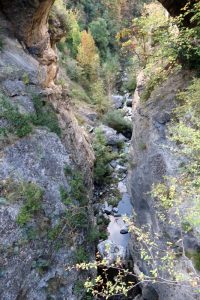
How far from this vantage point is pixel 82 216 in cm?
1114

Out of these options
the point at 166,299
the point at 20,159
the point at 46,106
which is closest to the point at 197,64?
the point at 46,106

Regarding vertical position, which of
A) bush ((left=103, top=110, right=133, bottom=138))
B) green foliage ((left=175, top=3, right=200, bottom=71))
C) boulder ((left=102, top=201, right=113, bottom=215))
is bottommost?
boulder ((left=102, top=201, right=113, bottom=215))

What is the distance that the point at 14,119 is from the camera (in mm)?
11109

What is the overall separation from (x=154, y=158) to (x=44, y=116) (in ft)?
15.3

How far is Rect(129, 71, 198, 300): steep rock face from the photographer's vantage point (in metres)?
9.74

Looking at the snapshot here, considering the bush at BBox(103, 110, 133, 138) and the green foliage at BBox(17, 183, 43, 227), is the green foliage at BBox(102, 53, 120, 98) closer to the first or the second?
the bush at BBox(103, 110, 133, 138)

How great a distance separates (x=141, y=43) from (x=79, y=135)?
5519 millimetres

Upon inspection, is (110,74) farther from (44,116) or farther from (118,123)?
(44,116)

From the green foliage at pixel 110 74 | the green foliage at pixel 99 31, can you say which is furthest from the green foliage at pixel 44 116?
the green foliage at pixel 99 31

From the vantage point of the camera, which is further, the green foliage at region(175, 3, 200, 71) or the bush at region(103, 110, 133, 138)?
the bush at region(103, 110, 133, 138)

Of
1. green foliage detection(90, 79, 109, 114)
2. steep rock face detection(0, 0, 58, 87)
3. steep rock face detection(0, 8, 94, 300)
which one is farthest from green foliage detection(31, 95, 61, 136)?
green foliage detection(90, 79, 109, 114)

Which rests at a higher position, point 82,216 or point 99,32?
point 99,32

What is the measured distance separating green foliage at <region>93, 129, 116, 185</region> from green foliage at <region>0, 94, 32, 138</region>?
917cm

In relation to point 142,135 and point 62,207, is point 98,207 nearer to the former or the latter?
point 142,135
